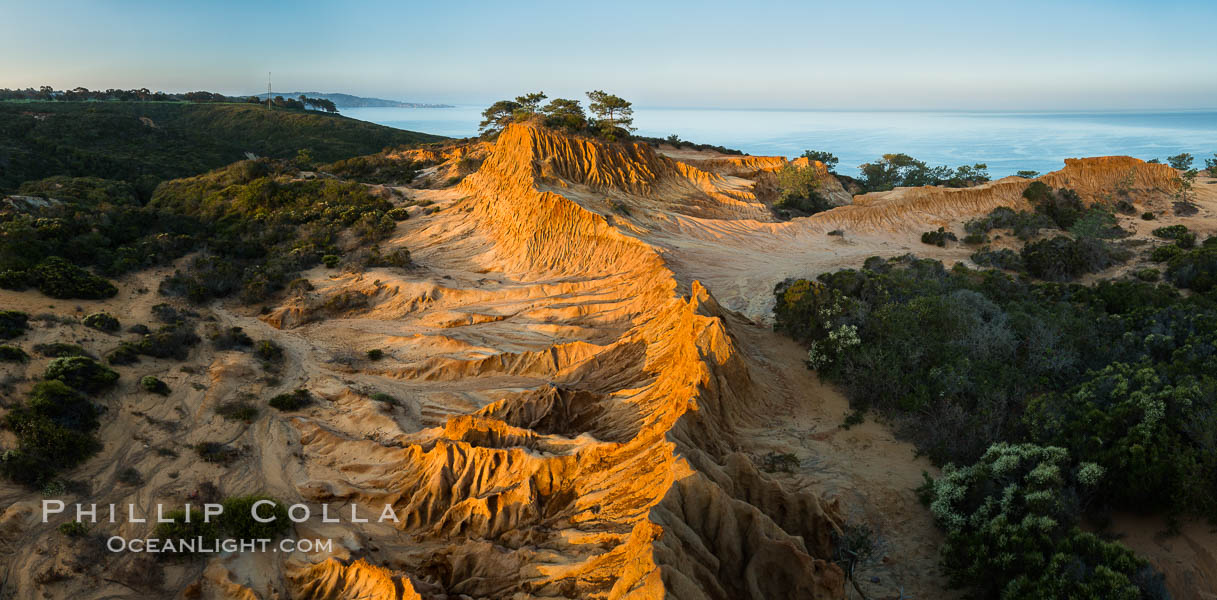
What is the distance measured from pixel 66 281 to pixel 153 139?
5688 centimetres

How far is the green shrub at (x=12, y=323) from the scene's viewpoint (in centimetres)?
1697

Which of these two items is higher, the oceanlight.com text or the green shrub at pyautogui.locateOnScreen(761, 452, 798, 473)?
the green shrub at pyautogui.locateOnScreen(761, 452, 798, 473)

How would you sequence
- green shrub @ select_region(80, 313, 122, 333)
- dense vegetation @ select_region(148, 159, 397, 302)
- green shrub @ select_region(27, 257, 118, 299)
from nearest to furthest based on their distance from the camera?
green shrub @ select_region(80, 313, 122, 333) < green shrub @ select_region(27, 257, 118, 299) < dense vegetation @ select_region(148, 159, 397, 302)

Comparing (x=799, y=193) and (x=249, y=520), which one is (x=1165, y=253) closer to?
(x=799, y=193)

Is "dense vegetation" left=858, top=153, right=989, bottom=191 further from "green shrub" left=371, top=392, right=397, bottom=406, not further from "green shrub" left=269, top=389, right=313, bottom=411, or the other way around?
"green shrub" left=269, top=389, right=313, bottom=411

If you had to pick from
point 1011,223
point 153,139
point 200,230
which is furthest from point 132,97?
point 1011,223

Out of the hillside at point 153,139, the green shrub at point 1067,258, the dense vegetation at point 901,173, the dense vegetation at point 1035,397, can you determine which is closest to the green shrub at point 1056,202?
the green shrub at point 1067,258

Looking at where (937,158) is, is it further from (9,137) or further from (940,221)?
(9,137)

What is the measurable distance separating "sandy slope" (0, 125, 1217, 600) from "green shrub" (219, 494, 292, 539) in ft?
2.01

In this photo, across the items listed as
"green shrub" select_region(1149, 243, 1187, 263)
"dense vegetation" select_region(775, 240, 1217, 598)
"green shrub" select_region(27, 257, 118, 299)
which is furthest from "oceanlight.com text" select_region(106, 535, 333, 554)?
"green shrub" select_region(1149, 243, 1187, 263)

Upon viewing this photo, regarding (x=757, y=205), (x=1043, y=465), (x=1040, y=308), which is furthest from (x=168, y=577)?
(x=757, y=205)

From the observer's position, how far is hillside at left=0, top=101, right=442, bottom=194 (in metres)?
48.4

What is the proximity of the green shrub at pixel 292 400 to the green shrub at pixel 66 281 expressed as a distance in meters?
11.1

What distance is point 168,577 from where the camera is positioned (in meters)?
10.6
